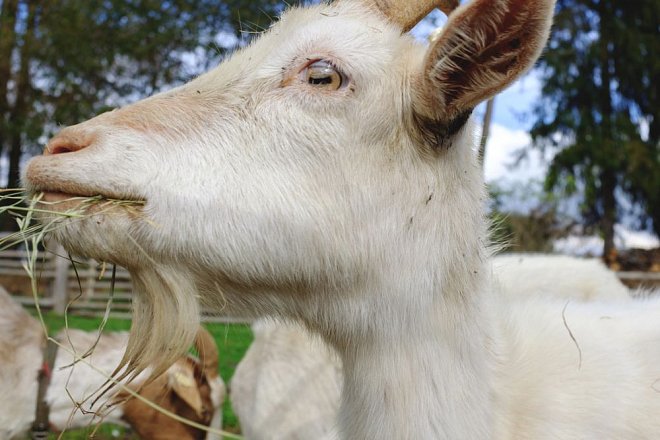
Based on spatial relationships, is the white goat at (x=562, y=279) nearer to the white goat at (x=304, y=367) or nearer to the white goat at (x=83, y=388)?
the white goat at (x=304, y=367)

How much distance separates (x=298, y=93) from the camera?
2.17 meters

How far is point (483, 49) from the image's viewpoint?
6.58ft

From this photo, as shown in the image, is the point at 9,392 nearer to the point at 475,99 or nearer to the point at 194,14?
Result: the point at 475,99

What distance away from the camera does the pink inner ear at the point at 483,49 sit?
1938 mm

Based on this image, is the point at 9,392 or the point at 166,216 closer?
the point at 166,216

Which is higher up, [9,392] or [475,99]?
[475,99]

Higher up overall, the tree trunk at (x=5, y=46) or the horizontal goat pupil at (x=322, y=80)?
the horizontal goat pupil at (x=322, y=80)

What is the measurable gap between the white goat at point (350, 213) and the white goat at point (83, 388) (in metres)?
2.26

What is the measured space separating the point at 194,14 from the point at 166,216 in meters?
16.5

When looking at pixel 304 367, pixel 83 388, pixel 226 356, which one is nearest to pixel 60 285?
pixel 226 356

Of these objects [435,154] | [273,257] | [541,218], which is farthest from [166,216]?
[541,218]

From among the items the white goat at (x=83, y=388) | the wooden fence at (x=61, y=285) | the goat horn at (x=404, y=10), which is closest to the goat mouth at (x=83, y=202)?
the goat horn at (x=404, y=10)

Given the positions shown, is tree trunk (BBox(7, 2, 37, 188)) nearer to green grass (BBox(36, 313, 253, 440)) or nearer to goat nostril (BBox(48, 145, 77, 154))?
green grass (BBox(36, 313, 253, 440))

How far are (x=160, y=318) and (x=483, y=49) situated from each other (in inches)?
52.2
